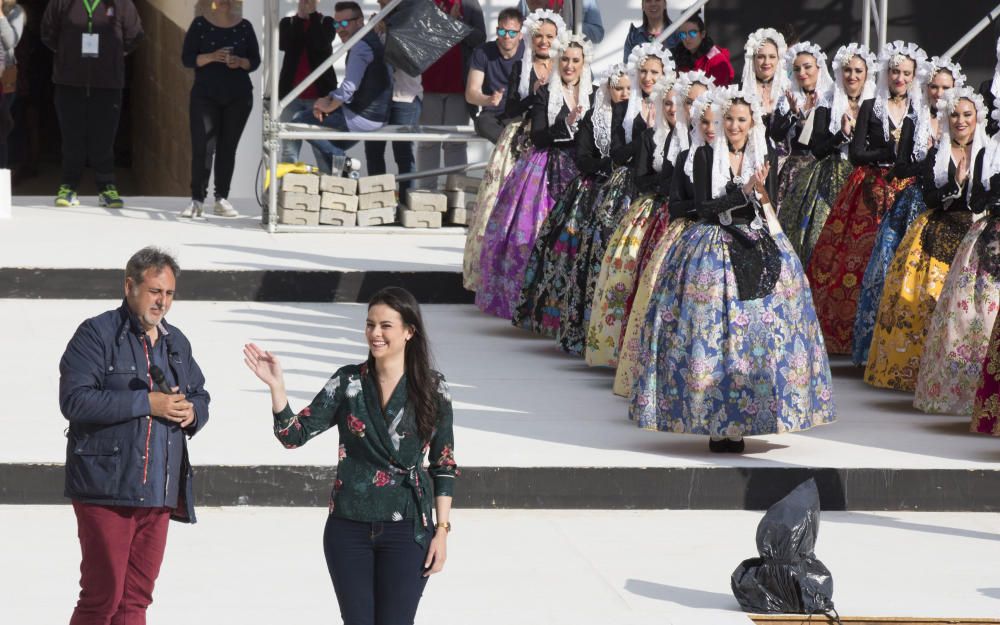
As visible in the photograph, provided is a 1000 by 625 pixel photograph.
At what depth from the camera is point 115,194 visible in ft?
44.7

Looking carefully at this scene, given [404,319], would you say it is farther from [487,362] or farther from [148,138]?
[148,138]

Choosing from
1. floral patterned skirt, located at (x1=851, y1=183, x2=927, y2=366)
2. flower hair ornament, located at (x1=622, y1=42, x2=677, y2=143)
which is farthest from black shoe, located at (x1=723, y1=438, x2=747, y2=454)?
flower hair ornament, located at (x1=622, y1=42, x2=677, y2=143)

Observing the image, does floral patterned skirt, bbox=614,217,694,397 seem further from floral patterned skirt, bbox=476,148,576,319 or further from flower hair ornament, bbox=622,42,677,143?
floral patterned skirt, bbox=476,148,576,319

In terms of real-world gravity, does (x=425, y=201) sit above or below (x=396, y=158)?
below

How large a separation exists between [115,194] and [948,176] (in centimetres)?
724

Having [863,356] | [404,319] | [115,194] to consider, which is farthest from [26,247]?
[404,319]

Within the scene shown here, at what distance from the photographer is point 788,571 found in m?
5.50

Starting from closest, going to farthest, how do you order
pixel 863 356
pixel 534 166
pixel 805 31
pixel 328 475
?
pixel 328 475 → pixel 863 356 → pixel 534 166 → pixel 805 31

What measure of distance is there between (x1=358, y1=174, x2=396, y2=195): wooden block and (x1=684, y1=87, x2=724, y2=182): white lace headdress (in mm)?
5566

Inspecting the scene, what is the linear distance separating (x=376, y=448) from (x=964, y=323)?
13.9 feet

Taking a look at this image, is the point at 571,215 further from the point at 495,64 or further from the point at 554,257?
the point at 495,64

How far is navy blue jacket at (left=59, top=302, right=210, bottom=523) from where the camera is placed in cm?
452

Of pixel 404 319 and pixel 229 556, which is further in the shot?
pixel 229 556

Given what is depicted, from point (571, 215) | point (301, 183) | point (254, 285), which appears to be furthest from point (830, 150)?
point (301, 183)
